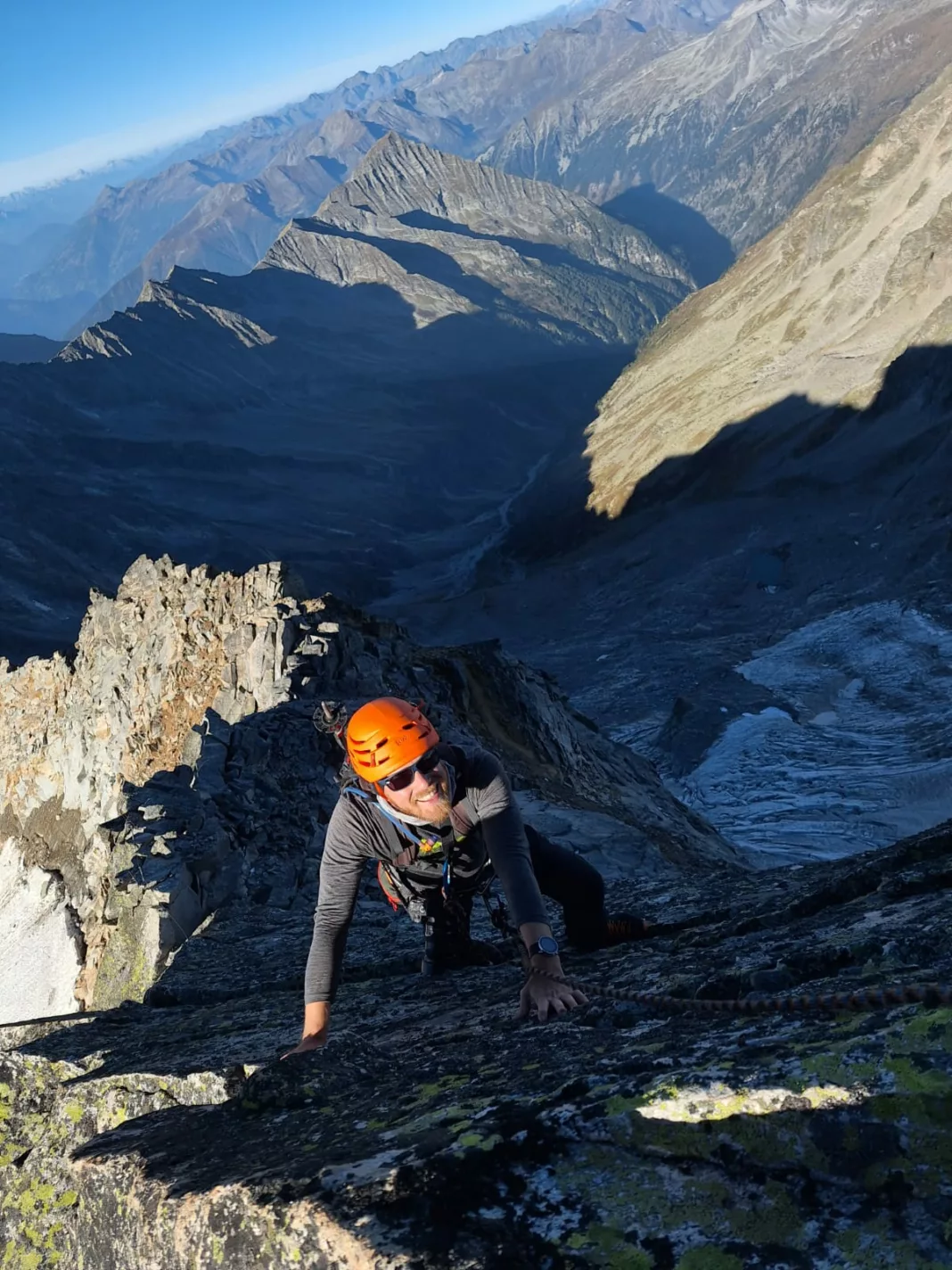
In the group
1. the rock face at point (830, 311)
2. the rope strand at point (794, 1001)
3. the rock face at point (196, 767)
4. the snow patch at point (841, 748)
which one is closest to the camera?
the rope strand at point (794, 1001)

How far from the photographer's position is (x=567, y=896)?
8.00m

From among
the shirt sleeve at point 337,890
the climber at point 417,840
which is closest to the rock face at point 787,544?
the climber at point 417,840

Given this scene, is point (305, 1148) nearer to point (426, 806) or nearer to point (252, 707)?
point (426, 806)

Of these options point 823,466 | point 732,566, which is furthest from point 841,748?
point 823,466

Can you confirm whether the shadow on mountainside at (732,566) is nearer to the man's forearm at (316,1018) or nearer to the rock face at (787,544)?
the rock face at (787,544)

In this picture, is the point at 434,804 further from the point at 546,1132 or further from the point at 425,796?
the point at 546,1132

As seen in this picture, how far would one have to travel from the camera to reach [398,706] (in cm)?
605

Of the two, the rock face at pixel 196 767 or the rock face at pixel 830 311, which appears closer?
the rock face at pixel 196 767

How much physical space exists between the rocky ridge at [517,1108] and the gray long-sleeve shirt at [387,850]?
0.57m

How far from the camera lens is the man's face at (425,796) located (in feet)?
20.0

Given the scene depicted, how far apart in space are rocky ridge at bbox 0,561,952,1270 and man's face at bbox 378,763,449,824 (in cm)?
131

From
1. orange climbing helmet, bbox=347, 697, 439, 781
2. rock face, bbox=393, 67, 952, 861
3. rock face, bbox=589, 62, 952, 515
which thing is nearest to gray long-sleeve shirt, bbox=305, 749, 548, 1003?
orange climbing helmet, bbox=347, 697, 439, 781

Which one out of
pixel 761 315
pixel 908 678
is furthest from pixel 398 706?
pixel 761 315

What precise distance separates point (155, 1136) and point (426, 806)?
7.12ft
